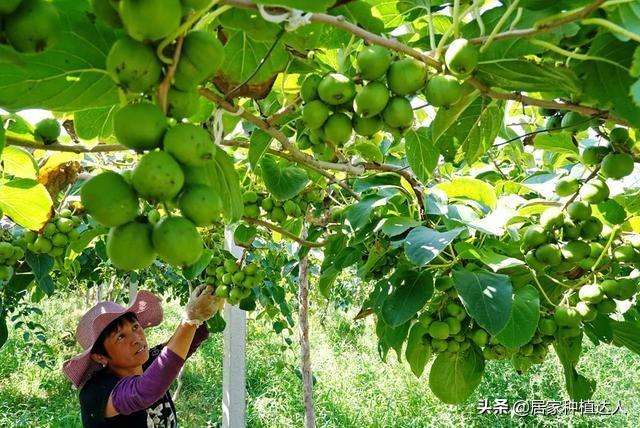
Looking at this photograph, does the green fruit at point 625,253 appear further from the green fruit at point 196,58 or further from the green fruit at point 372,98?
the green fruit at point 196,58

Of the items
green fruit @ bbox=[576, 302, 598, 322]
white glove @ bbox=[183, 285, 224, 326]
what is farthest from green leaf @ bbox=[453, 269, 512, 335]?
white glove @ bbox=[183, 285, 224, 326]

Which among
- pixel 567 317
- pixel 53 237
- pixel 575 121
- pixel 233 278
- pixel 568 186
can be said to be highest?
pixel 575 121

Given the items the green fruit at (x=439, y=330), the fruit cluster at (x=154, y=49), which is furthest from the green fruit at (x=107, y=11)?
the green fruit at (x=439, y=330)

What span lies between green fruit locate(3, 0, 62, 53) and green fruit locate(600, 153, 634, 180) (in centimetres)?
113

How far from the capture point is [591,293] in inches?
64.6

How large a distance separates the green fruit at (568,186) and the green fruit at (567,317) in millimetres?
393

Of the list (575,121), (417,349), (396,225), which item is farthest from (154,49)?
(417,349)

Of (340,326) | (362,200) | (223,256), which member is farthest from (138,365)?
(340,326)

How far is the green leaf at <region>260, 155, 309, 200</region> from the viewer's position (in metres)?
1.89

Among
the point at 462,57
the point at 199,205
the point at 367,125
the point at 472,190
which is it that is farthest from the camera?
the point at 472,190

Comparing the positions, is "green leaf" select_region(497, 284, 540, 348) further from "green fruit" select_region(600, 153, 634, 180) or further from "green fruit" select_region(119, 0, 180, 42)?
"green fruit" select_region(119, 0, 180, 42)

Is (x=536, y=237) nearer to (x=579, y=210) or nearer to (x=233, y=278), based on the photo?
(x=579, y=210)

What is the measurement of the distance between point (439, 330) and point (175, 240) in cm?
130

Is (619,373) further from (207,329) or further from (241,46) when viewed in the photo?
(241,46)
